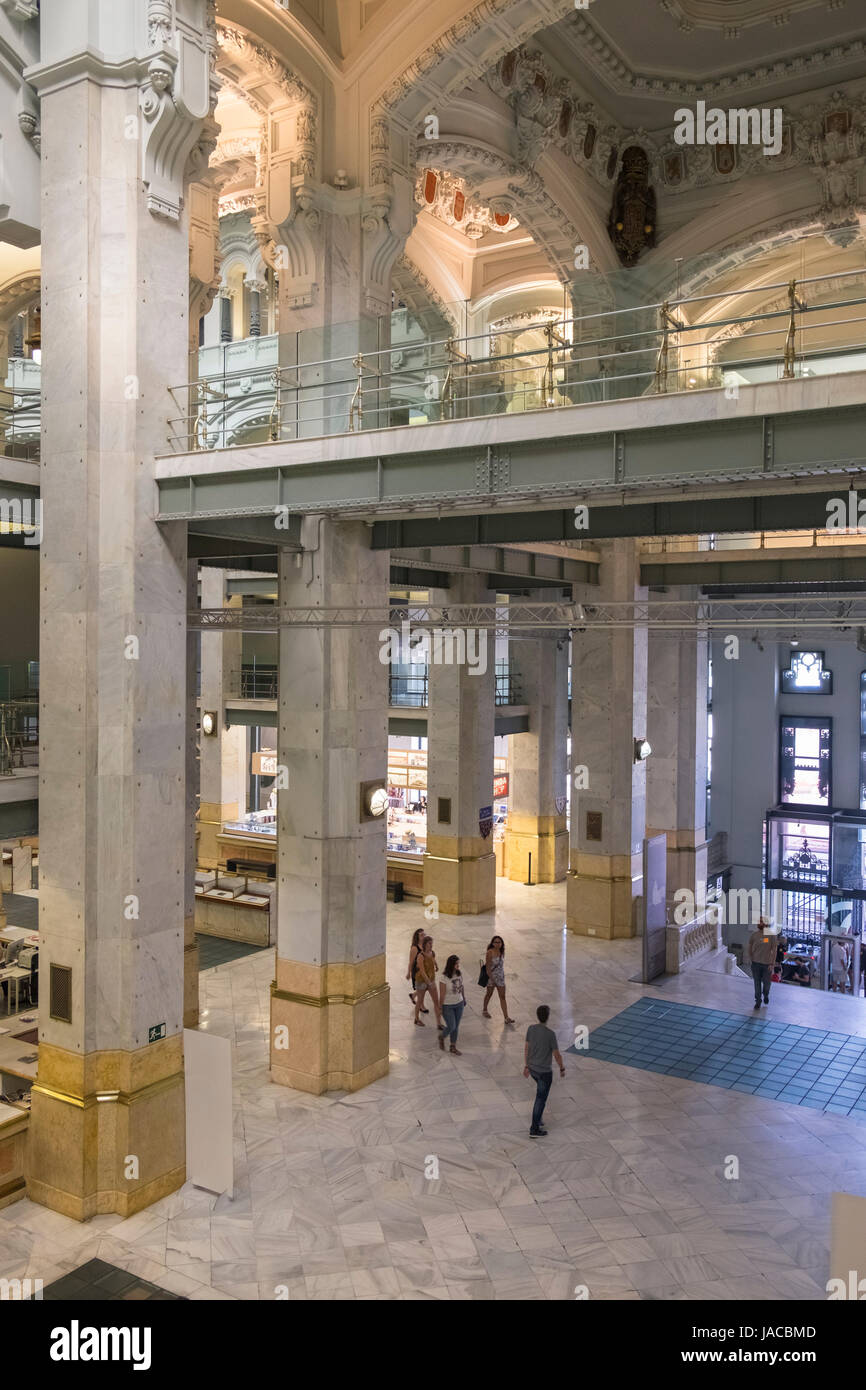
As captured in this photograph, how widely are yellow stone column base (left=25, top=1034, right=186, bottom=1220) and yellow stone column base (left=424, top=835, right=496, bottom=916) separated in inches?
447

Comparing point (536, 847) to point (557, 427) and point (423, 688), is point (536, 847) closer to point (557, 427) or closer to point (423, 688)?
point (423, 688)

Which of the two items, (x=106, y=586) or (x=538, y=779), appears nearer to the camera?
(x=106, y=586)

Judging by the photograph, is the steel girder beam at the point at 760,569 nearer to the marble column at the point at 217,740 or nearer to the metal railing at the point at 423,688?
the metal railing at the point at 423,688

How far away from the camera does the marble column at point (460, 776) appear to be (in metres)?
20.6

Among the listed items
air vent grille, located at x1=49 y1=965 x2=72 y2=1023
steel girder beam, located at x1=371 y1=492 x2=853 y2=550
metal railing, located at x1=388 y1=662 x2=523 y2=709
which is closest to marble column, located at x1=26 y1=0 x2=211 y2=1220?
air vent grille, located at x1=49 y1=965 x2=72 y2=1023

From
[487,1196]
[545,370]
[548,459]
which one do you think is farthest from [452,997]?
[545,370]

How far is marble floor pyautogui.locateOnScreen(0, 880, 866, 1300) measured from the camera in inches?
340

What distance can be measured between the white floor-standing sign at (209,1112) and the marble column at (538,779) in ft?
48.6

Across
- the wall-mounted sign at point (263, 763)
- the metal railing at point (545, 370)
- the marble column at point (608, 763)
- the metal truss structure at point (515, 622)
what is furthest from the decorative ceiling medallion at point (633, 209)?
the wall-mounted sign at point (263, 763)

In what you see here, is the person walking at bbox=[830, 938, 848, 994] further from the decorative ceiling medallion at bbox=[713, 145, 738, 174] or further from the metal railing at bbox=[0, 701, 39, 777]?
the metal railing at bbox=[0, 701, 39, 777]

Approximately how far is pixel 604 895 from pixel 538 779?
4.90 metres

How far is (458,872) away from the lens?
20.9m

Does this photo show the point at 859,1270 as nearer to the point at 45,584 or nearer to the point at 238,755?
the point at 45,584

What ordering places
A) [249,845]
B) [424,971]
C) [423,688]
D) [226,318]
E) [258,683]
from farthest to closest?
[226,318] < [258,683] < [423,688] < [249,845] < [424,971]
